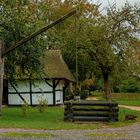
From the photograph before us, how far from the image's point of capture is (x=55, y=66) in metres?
49.1

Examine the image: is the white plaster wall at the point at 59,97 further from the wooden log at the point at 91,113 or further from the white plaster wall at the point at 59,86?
the wooden log at the point at 91,113

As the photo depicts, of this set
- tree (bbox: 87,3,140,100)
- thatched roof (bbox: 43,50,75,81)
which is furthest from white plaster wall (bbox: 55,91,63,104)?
tree (bbox: 87,3,140,100)

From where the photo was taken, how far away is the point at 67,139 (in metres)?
18.3

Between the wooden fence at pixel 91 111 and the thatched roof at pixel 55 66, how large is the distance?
16108 millimetres

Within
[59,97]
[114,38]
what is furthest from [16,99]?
[114,38]

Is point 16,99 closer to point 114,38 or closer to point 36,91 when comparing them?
point 36,91

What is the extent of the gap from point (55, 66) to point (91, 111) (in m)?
19.6

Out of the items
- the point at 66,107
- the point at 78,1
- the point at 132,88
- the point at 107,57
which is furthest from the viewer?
the point at 132,88

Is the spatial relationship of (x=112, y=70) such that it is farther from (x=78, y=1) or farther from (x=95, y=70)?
(x=78, y=1)

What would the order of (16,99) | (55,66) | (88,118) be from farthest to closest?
(55,66)
(16,99)
(88,118)

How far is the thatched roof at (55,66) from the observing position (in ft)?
155

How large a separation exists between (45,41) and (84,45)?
19.1 feet

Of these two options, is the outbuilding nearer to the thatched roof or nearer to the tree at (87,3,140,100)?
the thatched roof

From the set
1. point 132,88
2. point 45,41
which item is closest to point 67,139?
point 45,41
